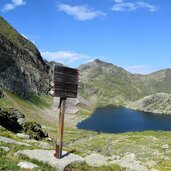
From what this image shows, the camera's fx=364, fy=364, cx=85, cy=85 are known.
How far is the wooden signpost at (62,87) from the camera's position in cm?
2433

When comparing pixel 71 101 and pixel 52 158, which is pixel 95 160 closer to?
pixel 52 158

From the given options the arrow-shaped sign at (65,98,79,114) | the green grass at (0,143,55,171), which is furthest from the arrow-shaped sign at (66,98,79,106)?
the green grass at (0,143,55,171)

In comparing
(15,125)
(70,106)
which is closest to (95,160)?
(70,106)

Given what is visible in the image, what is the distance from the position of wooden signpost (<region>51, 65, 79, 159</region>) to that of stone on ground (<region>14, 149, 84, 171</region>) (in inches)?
22.5

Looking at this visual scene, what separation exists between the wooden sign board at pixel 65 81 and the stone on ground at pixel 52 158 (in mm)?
4095

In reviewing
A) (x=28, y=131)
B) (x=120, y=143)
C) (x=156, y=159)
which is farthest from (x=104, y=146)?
(x=28, y=131)

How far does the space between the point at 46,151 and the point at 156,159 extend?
73.4 metres

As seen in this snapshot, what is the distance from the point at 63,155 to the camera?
25094 millimetres

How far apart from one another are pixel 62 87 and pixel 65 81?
1.52ft

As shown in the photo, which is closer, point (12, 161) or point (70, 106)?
point (12, 161)

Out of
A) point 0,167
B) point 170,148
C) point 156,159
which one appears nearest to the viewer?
point 0,167

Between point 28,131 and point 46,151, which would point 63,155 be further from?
point 28,131

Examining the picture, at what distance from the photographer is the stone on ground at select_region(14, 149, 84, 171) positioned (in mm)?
22781

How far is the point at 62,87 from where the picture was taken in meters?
24.9
